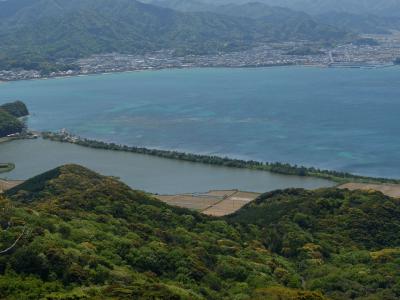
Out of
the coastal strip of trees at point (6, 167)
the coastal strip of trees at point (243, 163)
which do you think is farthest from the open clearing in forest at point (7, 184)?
the coastal strip of trees at point (243, 163)

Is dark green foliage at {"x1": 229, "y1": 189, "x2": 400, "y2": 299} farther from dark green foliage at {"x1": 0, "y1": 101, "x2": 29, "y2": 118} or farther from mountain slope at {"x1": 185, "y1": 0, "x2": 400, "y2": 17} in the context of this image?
mountain slope at {"x1": 185, "y1": 0, "x2": 400, "y2": 17}

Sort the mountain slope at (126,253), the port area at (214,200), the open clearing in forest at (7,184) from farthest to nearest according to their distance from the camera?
the open clearing in forest at (7,184)
the port area at (214,200)
the mountain slope at (126,253)

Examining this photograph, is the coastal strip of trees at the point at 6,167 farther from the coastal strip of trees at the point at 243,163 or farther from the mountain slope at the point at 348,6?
the mountain slope at the point at 348,6

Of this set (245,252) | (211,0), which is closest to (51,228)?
(245,252)

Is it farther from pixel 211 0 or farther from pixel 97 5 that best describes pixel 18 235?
pixel 211 0

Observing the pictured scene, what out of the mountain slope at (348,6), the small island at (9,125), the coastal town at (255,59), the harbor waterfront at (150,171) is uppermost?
the mountain slope at (348,6)

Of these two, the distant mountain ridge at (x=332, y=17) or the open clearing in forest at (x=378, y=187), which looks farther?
the distant mountain ridge at (x=332, y=17)

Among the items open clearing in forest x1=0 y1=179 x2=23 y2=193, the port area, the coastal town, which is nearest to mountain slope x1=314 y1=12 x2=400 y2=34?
the coastal town
